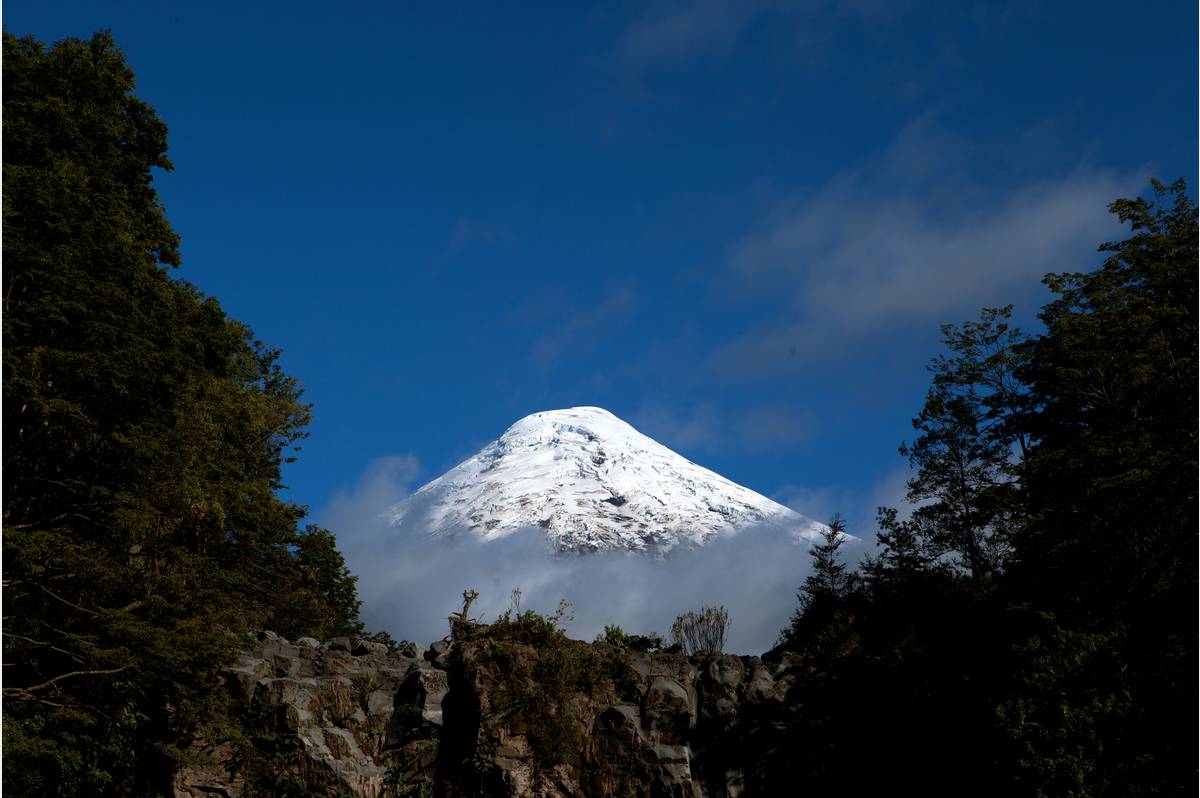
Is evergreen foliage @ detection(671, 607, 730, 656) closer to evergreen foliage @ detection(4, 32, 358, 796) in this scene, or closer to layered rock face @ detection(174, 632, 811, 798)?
layered rock face @ detection(174, 632, 811, 798)

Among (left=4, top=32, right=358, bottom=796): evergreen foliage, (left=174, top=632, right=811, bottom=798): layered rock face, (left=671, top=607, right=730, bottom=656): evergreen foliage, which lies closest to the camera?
(left=4, top=32, right=358, bottom=796): evergreen foliage

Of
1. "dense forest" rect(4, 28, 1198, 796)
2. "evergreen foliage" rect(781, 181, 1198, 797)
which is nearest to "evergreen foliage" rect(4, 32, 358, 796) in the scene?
"dense forest" rect(4, 28, 1198, 796)

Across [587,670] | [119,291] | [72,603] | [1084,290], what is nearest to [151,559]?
[72,603]

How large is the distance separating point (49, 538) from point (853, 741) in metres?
14.7

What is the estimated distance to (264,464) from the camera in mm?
24250

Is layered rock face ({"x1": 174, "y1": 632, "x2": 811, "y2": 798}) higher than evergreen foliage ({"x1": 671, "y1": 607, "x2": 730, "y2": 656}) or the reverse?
the reverse

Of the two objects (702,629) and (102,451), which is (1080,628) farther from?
(102,451)

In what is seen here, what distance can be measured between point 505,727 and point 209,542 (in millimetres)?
7923

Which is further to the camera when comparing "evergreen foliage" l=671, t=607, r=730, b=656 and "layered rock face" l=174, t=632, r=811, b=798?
"evergreen foliage" l=671, t=607, r=730, b=656

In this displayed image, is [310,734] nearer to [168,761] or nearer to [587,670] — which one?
[168,761]

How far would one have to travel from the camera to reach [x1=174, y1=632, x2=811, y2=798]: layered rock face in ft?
58.0

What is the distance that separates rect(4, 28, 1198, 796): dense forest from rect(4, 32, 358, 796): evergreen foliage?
0.16ft

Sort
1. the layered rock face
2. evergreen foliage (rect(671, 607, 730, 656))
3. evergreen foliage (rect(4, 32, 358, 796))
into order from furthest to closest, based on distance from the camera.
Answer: evergreen foliage (rect(671, 607, 730, 656)), the layered rock face, evergreen foliage (rect(4, 32, 358, 796))

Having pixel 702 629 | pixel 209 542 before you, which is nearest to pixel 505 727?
pixel 702 629
